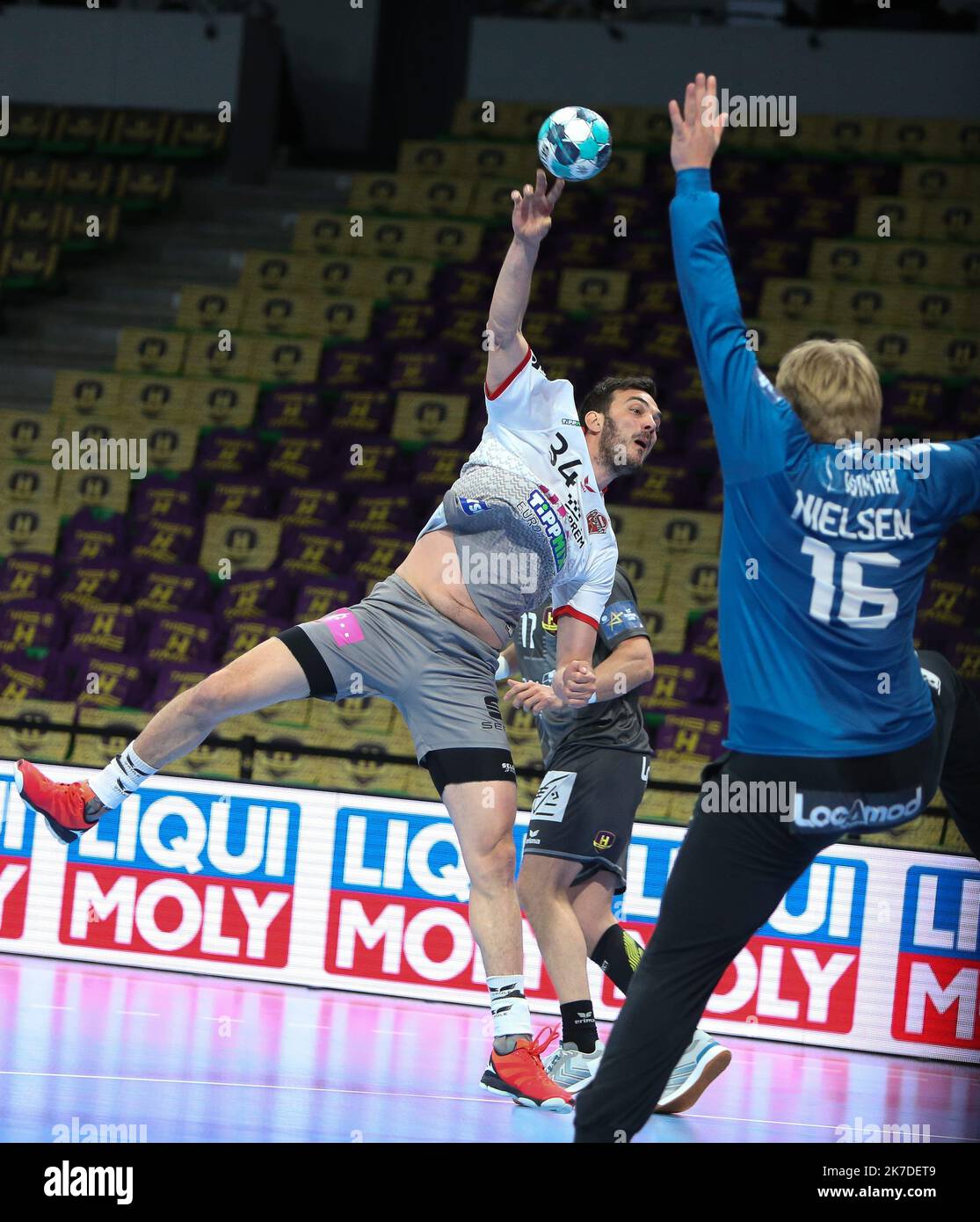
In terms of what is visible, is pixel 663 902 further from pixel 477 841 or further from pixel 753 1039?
pixel 753 1039

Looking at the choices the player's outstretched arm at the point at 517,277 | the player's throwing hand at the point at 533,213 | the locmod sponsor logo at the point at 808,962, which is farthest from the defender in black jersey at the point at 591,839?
the locmod sponsor logo at the point at 808,962

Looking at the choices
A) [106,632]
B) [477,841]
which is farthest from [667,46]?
[477,841]

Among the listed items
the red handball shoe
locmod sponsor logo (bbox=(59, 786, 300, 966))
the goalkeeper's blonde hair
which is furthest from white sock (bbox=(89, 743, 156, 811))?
locmod sponsor logo (bbox=(59, 786, 300, 966))

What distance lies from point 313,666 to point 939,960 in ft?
11.7

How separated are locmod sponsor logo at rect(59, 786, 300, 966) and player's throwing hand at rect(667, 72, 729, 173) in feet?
15.1

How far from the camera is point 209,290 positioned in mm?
13648

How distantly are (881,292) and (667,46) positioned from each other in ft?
14.1

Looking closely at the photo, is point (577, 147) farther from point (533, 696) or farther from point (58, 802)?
point (58, 802)

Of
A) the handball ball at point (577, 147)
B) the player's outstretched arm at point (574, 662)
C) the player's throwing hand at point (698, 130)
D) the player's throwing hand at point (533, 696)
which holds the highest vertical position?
the handball ball at point (577, 147)

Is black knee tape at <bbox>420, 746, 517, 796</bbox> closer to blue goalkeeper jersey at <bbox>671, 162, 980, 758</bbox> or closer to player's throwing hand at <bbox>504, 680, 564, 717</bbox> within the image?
player's throwing hand at <bbox>504, 680, 564, 717</bbox>

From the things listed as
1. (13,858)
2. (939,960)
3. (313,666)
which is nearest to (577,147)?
(313,666)

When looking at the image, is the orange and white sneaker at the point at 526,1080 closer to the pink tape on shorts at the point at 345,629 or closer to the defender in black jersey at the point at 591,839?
the defender in black jersey at the point at 591,839

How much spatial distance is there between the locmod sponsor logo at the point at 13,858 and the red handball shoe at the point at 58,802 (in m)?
2.87

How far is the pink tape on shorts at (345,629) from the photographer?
4.44 m
